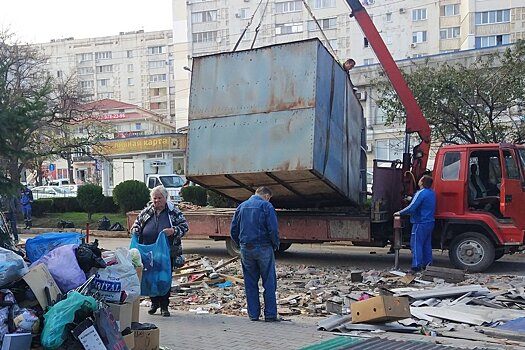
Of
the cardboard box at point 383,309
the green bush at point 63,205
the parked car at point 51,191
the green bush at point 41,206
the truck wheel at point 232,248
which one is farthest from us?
the parked car at point 51,191

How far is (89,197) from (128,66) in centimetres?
8059

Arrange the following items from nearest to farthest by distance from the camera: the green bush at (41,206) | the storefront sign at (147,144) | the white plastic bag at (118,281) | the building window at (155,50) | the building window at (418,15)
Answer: the white plastic bag at (118,281)
the green bush at (41,206)
the storefront sign at (147,144)
the building window at (418,15)
the building window at (155,50)

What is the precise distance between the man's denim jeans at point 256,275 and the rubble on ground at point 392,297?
0.60m

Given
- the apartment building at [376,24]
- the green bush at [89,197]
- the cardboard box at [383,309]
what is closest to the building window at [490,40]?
the apartment building at [376,24]

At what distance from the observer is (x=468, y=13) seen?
2338 inches

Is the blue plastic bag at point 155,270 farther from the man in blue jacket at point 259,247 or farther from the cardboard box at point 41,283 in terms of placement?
the cardboard box at point 41,283

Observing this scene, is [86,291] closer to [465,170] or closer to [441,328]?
[441,328]

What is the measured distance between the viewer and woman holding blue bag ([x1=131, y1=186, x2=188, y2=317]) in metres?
7.83

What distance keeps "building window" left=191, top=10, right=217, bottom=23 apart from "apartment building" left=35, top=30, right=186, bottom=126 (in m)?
23.8

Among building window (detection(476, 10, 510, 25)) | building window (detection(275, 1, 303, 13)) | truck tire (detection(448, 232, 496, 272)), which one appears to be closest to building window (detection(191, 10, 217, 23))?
building window (detection(275, 1, 303, 13))

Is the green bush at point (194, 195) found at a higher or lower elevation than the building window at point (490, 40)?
lower

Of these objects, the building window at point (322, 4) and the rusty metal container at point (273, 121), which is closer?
the rusty metal container at point (273, 121)

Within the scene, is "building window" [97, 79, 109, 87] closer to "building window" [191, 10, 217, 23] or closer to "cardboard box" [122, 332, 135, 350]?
"building window" [191, 10, 217, 23]

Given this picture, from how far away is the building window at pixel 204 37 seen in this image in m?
72.9
